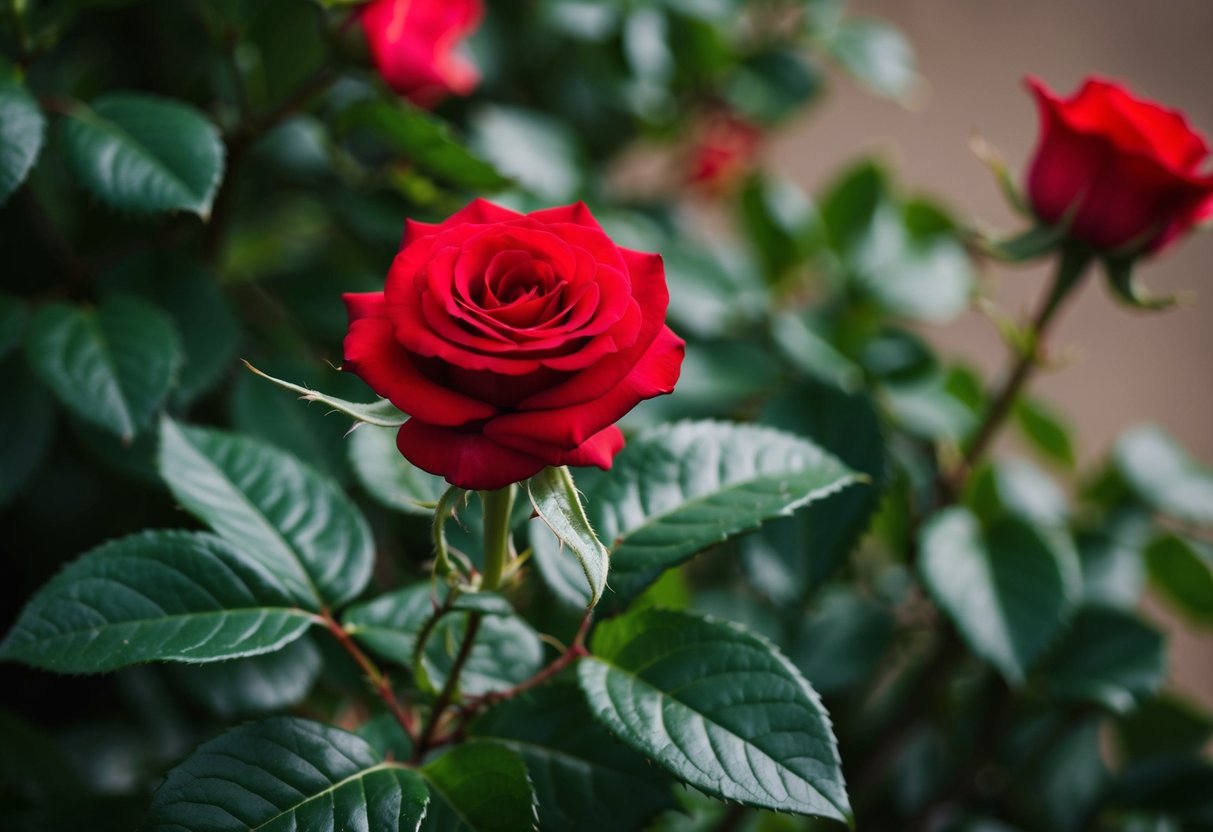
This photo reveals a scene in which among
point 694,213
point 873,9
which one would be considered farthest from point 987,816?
point 873,9

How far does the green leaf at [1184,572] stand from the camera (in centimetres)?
67

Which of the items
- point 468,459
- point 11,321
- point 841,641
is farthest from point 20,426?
point 841,641

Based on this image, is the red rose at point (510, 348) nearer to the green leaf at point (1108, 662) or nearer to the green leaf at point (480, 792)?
the green leaf at point (480, 792)

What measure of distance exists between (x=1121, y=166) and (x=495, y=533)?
1.28 ft

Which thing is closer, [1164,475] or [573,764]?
[573,764]

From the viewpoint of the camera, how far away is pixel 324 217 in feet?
2.61

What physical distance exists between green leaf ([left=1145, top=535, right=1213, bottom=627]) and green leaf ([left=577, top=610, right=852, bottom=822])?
468 mm

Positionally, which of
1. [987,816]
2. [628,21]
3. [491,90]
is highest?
[628,21]

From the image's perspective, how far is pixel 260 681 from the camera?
0.50 meters

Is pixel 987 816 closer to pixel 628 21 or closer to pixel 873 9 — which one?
pixel 628 21

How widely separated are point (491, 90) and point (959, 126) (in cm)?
84

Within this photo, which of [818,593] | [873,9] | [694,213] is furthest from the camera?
[873,9]

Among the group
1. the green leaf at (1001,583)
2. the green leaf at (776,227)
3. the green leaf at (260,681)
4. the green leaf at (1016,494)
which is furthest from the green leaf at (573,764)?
the green leaf at (776,227)

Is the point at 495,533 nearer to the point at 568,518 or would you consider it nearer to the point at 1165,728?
the point at 568,518
